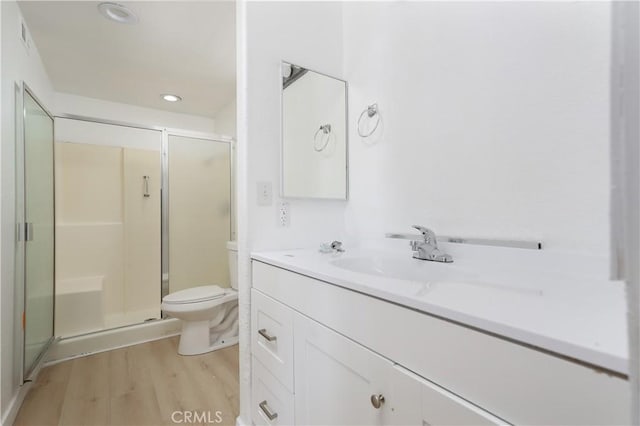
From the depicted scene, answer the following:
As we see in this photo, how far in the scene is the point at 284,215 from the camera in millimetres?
1440

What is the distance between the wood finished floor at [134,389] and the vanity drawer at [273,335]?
0.57m

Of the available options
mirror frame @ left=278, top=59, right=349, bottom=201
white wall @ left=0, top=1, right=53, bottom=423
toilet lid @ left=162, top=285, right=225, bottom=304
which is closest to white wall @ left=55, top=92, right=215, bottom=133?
white wall @ left=0, top=1, right=53, bottom=423

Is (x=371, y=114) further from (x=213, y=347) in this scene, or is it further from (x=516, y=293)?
(x=213, y=347)

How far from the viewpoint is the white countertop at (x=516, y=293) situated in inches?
15.9

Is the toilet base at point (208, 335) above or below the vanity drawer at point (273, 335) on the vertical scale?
below

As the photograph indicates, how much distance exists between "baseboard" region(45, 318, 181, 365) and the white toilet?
350 millimetres

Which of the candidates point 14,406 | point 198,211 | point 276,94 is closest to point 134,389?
point 14,406

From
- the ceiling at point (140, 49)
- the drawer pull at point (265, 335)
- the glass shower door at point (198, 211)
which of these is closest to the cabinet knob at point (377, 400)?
the drawer pull at point (265, 335)

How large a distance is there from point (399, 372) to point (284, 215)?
0.95 m

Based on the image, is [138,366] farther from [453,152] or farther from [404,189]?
[453,152]

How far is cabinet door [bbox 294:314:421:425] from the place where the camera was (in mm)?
632

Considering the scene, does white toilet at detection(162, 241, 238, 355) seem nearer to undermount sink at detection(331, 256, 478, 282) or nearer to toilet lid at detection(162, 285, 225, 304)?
toilet lid at detection(162, 285, 225, 304)

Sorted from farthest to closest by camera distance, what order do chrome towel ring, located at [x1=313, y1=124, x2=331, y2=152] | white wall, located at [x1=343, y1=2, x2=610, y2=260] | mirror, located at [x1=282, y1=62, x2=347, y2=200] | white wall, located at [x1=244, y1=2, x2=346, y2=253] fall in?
chrome towel ring, located at [x1=313, y1=124, x2=331, y2=152]
mirror, located at [x1=282, y1=62, x2=347, y2=200]
white wall, located at [x1=244, y1=2, x2=346, y2=253]
white wall, located at [x1=343, y1=2, x2=610, y2=260]

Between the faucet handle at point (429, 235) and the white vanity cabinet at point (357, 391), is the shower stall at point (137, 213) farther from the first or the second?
the faucet handle at point (429, 235)
